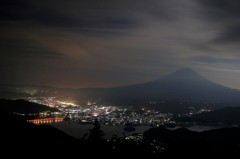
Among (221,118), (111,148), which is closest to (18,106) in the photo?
(221,118)

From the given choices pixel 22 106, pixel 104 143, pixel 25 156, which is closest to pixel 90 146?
pixel 104 143

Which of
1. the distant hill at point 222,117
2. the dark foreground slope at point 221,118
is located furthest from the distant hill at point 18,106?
the distant hill at point 222,117

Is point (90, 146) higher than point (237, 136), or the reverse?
point (90, 146)

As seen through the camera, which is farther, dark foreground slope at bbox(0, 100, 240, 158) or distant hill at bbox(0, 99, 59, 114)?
distant hill at bbox(0, 99, 59, 114)

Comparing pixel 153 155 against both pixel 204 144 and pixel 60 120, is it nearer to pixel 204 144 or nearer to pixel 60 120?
pixel 204 144

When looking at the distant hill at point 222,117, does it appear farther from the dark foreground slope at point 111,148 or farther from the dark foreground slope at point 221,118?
the dark foreground slope at point 111,148

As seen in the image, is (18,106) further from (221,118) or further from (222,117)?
(222,117)

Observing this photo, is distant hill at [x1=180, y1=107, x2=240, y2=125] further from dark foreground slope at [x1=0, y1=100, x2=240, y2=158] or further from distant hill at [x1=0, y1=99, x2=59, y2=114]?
dark foreground slope at [x1=0, y1=100, x2=240, y2=158]

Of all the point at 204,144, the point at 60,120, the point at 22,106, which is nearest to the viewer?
the point at 204,144

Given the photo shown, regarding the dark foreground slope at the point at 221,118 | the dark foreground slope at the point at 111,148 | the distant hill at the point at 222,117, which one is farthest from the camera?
the distant hill at the point at 222,117

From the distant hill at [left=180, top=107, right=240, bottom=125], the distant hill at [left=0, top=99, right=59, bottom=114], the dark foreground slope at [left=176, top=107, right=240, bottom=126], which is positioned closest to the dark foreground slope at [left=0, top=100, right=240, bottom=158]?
the distant hill at [left=0, top=99, right=59, bottom=114]

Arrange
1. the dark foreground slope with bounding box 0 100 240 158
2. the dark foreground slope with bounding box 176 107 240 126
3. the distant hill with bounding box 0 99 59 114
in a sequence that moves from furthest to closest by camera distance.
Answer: the dark foreground slope with bounding box 176 107 240 126, the distant hill with bounding box 0 99 59 114, the dark foreground slope with bounding box 0 100 240 158
